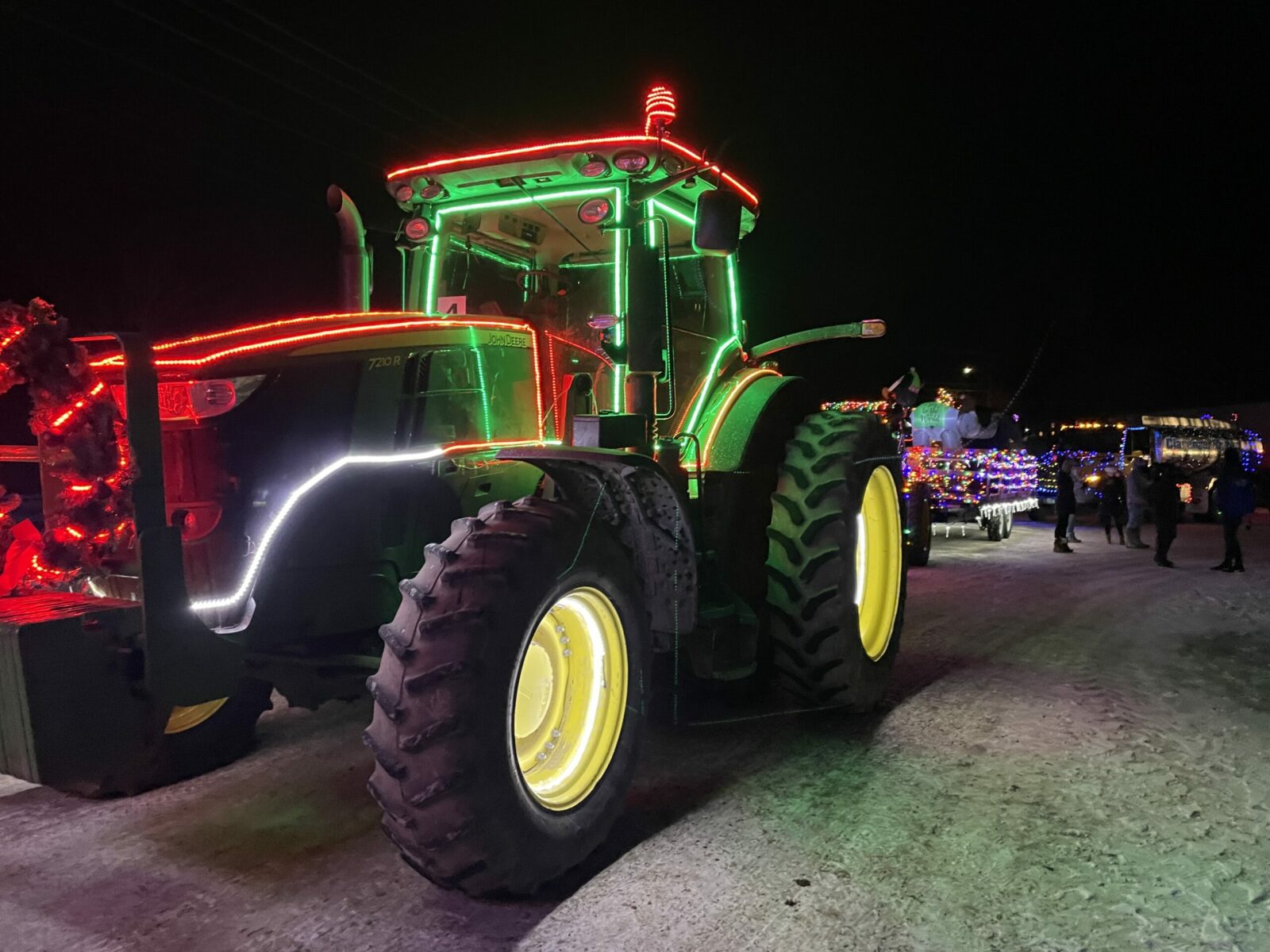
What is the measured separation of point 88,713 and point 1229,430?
3120 centimetres

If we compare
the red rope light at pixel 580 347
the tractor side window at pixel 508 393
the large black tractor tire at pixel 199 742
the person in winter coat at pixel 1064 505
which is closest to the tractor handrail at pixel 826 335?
the red rope light at pixel 580 347

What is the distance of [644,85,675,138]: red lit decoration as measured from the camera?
4.17 meters

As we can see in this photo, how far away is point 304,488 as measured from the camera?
316 cm

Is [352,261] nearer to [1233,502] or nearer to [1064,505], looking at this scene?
[1233,502]

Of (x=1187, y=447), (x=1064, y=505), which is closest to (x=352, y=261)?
(x=1064, y=505)

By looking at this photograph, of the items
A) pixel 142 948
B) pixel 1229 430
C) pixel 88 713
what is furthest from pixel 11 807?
pixel 1229 430

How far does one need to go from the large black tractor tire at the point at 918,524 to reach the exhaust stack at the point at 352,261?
8.72 m

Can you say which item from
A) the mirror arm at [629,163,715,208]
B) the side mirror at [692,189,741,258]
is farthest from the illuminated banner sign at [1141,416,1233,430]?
the side mirror at [692,189,741,258]

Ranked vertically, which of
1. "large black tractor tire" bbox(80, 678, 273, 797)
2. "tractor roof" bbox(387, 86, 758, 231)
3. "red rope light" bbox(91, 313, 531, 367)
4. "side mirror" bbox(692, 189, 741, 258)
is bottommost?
"large black tractor tire" bbox(80, 678, 273, 797)

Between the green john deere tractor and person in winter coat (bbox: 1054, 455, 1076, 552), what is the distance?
10.2 meters

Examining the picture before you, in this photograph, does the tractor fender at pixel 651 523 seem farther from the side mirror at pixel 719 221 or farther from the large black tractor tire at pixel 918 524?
the large black tractor tire at pixel 918 524

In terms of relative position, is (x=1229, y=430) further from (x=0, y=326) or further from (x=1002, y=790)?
(x=0, y=326)

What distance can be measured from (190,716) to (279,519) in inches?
63.1

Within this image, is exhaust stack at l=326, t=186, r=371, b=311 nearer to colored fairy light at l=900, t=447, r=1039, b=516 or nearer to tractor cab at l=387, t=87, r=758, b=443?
tractor cab at l=387, t=87, r=758, b=443
